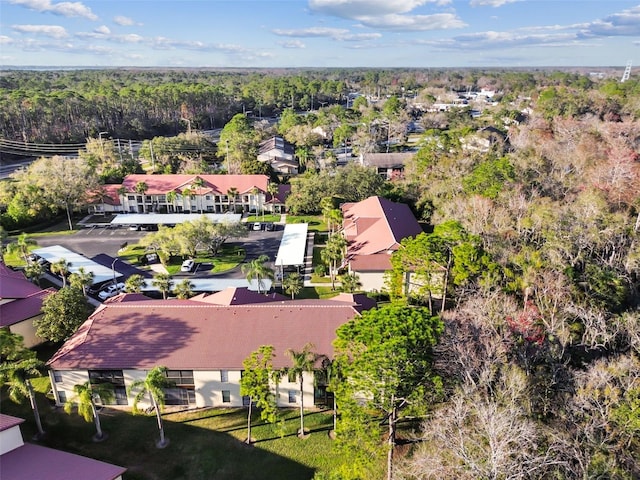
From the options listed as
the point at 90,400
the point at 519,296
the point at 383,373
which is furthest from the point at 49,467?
the point at 519,296

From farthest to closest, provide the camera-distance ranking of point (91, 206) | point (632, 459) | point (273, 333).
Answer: point (91, 206)
point (273, 333)
point (632, 459)

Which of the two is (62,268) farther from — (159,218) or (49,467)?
(49,467)

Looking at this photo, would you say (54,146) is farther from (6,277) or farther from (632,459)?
(632,459)

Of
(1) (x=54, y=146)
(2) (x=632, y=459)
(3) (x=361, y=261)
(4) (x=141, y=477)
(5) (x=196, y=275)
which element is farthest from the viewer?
(1) (x=54, y=146)

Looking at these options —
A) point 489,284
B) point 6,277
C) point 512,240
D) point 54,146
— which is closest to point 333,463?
point 489,284

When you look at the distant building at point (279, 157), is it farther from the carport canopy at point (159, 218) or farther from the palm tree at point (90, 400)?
the palm tree at point (90, 400)
